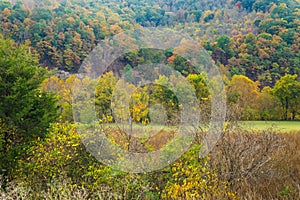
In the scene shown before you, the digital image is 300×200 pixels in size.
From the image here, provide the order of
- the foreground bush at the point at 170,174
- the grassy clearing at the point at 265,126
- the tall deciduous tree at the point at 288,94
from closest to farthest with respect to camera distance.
Answer: 1. the foreground bush at the point at 170,174
2. the grassy clearing at the point at 265,126
3. the tall deciduous tree at the point at 288,94

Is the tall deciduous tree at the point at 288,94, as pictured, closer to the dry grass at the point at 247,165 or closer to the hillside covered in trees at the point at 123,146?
the hillside covered in trees at the point at 123,146

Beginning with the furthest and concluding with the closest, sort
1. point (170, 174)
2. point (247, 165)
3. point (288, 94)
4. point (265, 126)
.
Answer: point (288, 94) < point (265, 126) < point (170, 174) < point (247, 165)

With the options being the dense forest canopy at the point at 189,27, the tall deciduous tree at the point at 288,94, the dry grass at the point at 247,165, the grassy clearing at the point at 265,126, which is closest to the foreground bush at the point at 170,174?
the dry grass at the point at 247,165

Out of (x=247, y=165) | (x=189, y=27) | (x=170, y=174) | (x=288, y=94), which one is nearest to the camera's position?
(x=247, y=165)

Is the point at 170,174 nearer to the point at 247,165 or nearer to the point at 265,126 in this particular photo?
the point at 247,165

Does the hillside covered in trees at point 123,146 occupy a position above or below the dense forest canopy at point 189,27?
below

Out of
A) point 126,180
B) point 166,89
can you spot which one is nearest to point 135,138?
point 126,180

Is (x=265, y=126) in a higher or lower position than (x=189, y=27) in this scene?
lower

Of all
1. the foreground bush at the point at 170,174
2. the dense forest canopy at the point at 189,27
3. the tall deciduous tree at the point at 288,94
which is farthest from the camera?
the dense forest canopy at the point at 189,27

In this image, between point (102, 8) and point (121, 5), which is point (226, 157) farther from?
point (121, 5)

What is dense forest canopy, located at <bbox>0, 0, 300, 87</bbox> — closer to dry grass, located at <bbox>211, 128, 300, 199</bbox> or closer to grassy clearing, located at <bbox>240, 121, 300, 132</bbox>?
grassy clearing, located at <bbox>240, 121, 300, 132</bbox>

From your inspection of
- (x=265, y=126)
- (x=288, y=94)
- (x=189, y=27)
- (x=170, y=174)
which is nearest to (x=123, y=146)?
(x=170, y=174)
